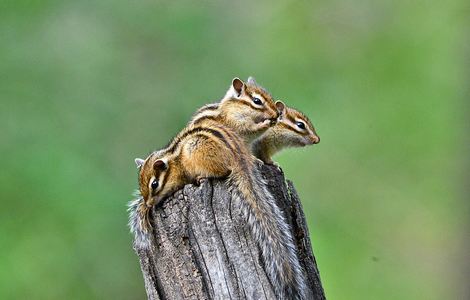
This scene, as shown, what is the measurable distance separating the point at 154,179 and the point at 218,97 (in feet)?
22.4

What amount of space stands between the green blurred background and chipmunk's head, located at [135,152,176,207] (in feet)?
18.1

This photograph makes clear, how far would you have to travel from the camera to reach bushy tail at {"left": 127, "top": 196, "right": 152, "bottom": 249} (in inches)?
181

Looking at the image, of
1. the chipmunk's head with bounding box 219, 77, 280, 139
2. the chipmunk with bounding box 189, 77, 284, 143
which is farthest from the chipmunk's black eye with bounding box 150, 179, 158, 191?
the chipmunk's head with bounding box 219, 77, 280, 139

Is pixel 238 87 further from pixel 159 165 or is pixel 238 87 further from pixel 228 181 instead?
pixel 228 181

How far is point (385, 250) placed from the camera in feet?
43.4

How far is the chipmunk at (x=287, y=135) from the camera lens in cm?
625

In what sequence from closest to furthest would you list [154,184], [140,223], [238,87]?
[140,223], [154,184], [238,87]

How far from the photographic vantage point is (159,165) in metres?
5.16

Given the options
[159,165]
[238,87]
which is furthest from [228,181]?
[238,87]

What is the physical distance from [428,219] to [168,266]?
30.5 ft

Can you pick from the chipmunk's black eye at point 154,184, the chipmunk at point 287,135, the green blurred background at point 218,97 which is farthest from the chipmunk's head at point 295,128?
the green blurred background at point 218,97

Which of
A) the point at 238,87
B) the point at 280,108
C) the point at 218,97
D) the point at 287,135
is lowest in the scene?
the point at 287,135

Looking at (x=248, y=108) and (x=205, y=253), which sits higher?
(x=248, y=108)

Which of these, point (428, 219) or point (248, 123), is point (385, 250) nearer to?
point (428, 219)
